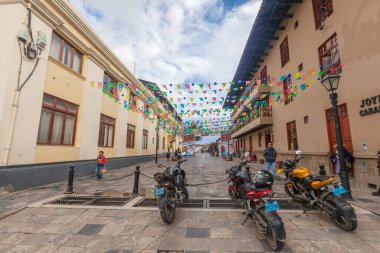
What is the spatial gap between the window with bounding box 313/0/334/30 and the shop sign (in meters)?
4.61

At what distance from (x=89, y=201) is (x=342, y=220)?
6.26 metres

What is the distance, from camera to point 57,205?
507 cm

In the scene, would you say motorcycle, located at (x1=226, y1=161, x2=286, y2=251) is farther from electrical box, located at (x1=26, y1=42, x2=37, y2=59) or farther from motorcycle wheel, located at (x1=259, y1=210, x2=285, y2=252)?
electrical box, located at (x1=26, y1=42, x2=37, y2=59)

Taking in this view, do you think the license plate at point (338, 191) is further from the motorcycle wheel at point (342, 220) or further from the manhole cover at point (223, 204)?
the manhole cover at point (223, 204)

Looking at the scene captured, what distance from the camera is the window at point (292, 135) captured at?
38.9ft

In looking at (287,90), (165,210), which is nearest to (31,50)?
(165,210)

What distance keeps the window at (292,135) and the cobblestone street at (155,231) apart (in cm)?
779

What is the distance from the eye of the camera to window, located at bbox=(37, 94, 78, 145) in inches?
319

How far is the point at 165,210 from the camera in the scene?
12.4 feet

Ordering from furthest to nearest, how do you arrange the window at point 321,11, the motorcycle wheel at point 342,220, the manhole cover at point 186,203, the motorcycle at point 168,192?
the window at point 321,11
the manhole cover at point 186,203
the motorcycle at point 168,192
the motorcycle wheel at point 342,220

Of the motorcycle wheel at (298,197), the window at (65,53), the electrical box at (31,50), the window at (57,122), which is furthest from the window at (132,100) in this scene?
the motorcycle wheel at (298,197)

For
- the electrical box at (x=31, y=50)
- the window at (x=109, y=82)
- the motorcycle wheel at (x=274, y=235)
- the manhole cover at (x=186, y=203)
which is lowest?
the manhole cover at (x=186, y=203)

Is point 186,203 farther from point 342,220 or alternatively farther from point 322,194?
point 342,220

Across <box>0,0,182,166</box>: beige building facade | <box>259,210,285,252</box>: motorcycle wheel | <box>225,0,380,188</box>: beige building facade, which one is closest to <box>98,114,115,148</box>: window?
<box>0,0,182,166</box>: beige building facade
